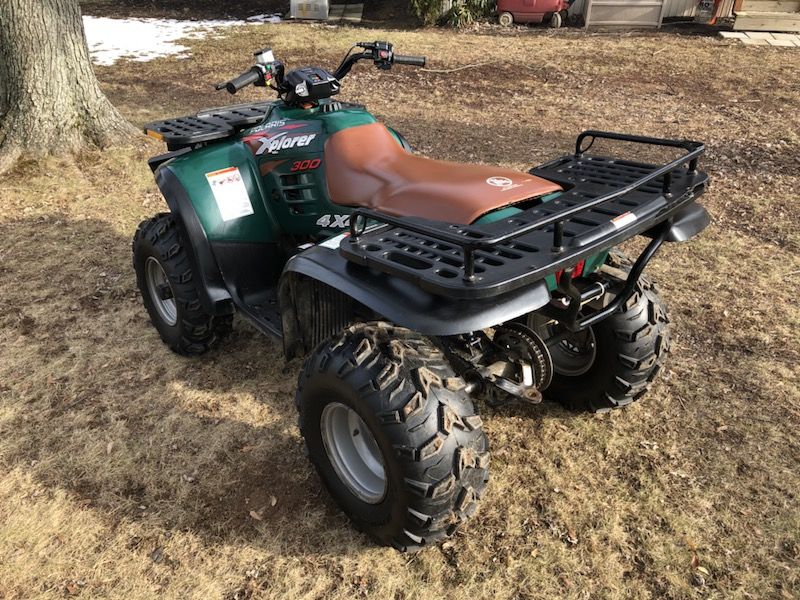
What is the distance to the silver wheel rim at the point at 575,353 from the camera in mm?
3215

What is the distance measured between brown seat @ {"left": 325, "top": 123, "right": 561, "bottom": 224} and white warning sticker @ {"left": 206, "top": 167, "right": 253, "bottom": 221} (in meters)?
0.62

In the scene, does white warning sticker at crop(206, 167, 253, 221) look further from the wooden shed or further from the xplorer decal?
the wooden shed

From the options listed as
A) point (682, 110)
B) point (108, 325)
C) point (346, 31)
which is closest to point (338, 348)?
point (108, 325)

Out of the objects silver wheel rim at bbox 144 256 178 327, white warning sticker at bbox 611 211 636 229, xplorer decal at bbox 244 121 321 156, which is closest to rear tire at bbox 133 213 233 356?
silver wheel rim at bbox 144 256 178 327

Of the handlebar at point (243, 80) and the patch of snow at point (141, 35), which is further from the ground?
the handlebar at point (243, 80)

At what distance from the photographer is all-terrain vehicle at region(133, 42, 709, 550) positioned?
217cm

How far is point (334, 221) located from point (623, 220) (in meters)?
1.42

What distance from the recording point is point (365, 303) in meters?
2.27

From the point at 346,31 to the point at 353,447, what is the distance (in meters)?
11.5

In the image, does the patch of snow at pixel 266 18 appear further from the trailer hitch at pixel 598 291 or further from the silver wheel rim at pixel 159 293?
the trailer hitch at pixel 598 291

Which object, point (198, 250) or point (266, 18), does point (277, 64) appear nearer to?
point (198, 250)

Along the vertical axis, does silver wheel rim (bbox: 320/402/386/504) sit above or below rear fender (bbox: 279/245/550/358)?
below

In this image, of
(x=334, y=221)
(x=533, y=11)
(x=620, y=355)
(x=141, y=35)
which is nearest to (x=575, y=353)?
(x=620, y=355)

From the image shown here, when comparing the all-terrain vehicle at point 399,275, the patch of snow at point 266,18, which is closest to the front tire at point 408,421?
the all-terrain vehicle at point 399,275
